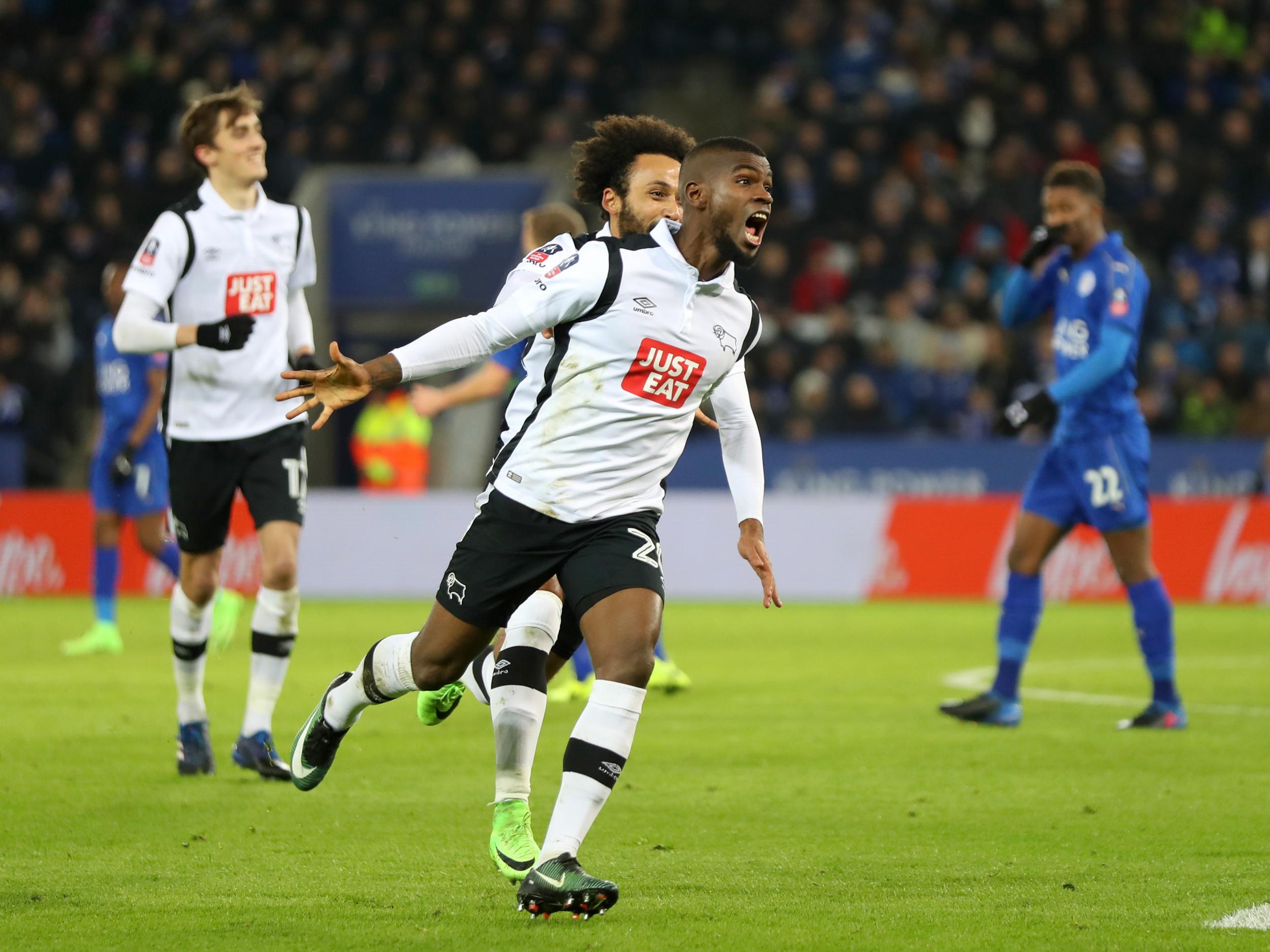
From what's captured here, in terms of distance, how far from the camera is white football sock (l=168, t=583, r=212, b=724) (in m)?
6.87

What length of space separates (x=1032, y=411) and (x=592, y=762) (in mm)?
4081

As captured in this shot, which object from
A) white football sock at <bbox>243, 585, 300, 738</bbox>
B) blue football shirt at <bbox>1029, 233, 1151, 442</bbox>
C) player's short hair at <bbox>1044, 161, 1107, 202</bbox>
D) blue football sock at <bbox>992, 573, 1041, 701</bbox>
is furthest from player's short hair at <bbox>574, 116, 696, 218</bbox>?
blue football sock at <bbox>992, 573, 1041, 701</bbox>

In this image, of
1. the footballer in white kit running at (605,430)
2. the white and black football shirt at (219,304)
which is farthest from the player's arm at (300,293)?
the footballer in white kit running at (605,430)

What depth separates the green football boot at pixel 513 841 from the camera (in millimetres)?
4848

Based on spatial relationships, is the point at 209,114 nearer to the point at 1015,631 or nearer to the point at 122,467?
the point at 1015,631

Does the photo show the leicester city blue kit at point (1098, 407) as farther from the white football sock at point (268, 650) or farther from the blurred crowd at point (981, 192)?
the blurred crowd at point (981, 192)

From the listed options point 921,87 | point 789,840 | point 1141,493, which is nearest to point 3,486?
point 921,87

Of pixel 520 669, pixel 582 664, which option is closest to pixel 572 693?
pixel 582 664

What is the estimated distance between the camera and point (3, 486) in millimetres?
18297

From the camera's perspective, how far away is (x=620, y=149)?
589cm

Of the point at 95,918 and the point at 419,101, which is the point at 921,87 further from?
the point at 95,918

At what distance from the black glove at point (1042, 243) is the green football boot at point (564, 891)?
16.0 ft

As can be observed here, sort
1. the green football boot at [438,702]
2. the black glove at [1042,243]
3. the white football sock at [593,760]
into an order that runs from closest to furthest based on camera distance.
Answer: the white football sock at [593,760] → the green football boot at [438,702] → the black glove at [1042,243]

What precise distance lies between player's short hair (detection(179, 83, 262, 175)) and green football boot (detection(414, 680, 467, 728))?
2.55 meters
